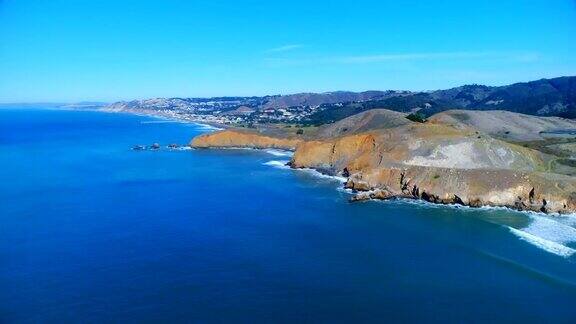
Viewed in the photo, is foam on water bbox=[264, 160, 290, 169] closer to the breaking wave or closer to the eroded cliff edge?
the eroded cliff edge

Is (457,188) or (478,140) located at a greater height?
(478,140)

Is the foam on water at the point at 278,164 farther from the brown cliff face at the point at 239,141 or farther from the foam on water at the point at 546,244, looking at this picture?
the foam on water at the point at 546,244

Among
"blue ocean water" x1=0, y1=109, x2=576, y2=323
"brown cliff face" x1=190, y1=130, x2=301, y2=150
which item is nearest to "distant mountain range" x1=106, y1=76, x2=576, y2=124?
"brown cliff face" x1=190, y1=130, x2=301, y2=150

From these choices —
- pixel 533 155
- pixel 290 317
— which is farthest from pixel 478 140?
pixel 290 317

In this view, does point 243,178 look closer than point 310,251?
No

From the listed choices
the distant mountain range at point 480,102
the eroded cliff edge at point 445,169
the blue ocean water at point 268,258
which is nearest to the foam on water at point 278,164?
the eroded cliff edge at point 445,169

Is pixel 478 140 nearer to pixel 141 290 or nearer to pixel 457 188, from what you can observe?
pixel 457 188
